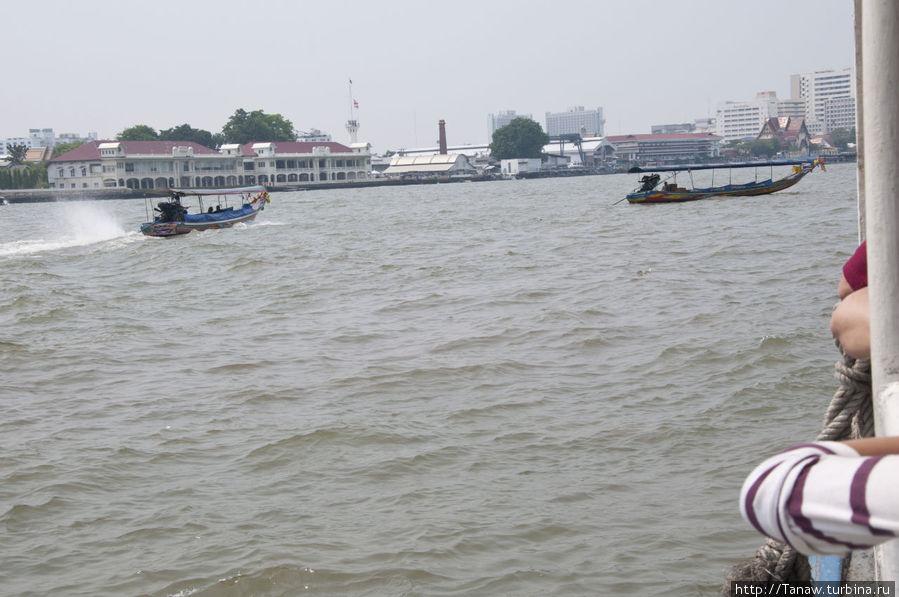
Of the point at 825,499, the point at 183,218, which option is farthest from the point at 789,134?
the point at 825,499

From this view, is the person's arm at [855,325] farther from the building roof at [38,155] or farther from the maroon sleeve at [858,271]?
the building roof at [38,155]

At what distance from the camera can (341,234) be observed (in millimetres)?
28922

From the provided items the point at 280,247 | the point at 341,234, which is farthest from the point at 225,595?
the point at 341,234

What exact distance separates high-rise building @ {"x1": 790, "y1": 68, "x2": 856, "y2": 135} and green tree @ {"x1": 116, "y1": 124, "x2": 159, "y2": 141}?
124 meters

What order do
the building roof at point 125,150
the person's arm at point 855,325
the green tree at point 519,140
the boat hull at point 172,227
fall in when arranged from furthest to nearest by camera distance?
the green tree at point 519,140
the building roof at point 125,150
the boat hull at point 172,227
the person's arm at point 855,325

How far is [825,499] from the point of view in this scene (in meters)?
1.11

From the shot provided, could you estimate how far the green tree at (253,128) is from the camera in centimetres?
9875

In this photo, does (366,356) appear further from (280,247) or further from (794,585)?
(280,247)

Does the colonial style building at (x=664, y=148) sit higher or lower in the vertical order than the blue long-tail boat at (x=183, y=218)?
higher

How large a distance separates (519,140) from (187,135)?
126ft

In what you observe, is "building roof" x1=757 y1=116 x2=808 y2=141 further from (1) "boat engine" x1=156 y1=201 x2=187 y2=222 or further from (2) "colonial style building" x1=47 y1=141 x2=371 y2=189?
(1) "boat engine" x1=156 y1=201 x2=187 y2=222

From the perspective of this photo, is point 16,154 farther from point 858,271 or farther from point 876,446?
point 876,446

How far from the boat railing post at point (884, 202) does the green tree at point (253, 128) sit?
328 feet

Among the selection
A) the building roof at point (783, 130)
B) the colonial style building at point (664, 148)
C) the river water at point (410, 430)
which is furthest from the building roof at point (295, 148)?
the river water at point (410, 430)
